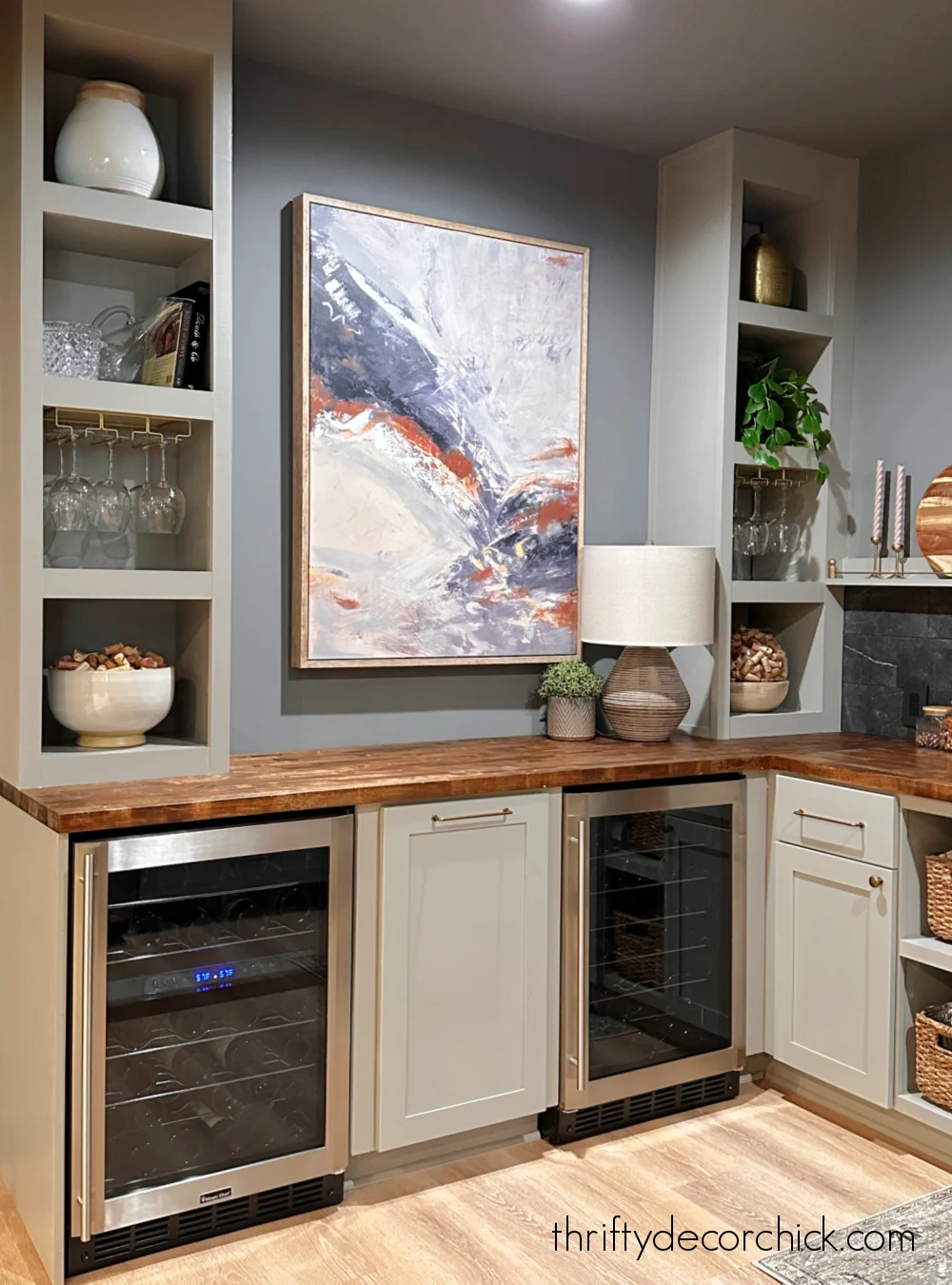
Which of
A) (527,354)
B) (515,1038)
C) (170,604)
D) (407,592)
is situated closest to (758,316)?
(527,354)

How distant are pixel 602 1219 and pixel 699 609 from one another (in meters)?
1.52

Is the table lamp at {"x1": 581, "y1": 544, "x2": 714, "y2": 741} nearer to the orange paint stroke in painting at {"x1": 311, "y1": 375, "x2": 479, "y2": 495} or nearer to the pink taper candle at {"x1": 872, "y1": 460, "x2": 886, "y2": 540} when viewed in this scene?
the orange paint stroke in painting at {"x1": 311, "y1": 375, "x2": 479, "y2": 495}

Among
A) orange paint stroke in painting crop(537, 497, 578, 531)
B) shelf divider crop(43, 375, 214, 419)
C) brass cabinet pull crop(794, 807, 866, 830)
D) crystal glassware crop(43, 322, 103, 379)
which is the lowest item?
brass cabinet pull crop(794, 807, 866, 830)

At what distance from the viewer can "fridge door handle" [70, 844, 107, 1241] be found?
7.43 feet

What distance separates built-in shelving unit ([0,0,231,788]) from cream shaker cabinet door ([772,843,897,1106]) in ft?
4.99

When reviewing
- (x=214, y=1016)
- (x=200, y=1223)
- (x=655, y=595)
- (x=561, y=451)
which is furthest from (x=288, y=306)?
(x=200, y=1223)

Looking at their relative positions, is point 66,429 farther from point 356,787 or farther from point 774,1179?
point 774,1179

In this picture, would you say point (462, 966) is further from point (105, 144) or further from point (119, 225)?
point (105, 144)

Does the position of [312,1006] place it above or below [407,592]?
below

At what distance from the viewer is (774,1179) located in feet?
8.96

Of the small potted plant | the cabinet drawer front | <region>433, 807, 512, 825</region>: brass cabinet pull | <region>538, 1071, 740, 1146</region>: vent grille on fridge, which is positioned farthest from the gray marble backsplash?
<region>433, 807, 512, 825</region>: brass cabinet pull

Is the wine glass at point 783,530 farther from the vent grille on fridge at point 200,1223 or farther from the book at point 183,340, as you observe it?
the vent grille on fridge at point 200,1223

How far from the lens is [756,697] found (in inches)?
142

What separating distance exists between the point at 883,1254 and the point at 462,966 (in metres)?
1.03
